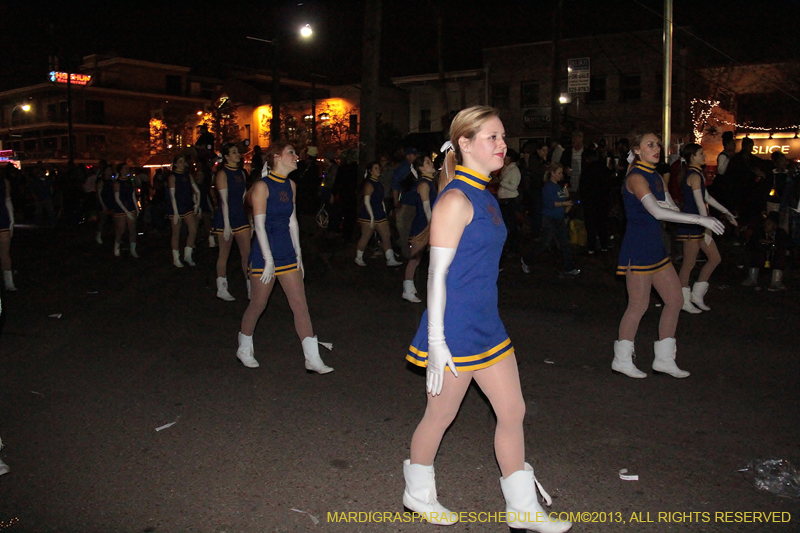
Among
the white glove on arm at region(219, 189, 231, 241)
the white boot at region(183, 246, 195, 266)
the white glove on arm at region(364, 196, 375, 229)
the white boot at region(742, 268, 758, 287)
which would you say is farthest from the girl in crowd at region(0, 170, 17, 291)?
the white boot at region(742, 268, 758, 287)

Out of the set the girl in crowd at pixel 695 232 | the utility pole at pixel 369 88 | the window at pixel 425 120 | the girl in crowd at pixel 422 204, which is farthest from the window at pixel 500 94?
the girl in crowd at pixel 695 232

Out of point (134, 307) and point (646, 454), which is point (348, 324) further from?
point (646, 454)

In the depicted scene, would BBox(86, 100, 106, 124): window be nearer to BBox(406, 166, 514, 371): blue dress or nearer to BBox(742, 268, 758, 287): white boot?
BBox(742, 268, 758, 287): white boot

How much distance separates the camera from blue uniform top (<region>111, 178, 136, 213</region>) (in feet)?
47.1

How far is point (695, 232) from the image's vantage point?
26.2ft

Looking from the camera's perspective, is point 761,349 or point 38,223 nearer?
point 761,349

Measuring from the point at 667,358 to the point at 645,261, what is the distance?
2.96 feet

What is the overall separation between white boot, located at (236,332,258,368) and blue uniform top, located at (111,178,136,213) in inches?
373

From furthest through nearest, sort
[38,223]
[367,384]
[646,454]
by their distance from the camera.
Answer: [38,223] → [367,384] → [646,454]

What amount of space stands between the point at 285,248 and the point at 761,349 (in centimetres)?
488

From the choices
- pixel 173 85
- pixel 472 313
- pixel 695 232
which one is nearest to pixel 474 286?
pixel 472 313

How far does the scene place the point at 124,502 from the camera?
3.74m

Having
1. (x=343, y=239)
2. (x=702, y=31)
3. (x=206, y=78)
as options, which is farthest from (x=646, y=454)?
(x=206, y=78)

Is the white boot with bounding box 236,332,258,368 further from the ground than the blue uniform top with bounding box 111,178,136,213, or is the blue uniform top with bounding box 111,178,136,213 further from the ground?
the blue uniform top with bounding box 111,178,136,213
